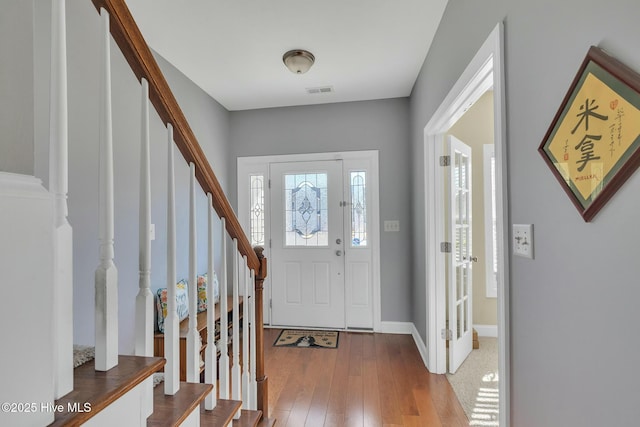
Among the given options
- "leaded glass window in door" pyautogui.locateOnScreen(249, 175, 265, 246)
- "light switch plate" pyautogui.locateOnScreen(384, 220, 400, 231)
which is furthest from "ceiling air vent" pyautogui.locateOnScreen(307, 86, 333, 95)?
"light switch plate" pyautogui.locateOnScreen(384, 220, 400, 231)

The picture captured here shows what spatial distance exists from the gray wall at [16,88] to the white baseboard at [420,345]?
9.22 feet

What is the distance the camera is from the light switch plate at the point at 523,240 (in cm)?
101

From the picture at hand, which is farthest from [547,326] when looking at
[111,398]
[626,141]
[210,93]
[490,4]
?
[210,93]

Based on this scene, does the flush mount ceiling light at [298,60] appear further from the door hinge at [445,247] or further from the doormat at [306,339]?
the doormat at [306,339]

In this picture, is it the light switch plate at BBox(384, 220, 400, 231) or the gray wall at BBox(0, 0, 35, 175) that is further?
the light switch plate at BBox(384, 220, 400, 231)

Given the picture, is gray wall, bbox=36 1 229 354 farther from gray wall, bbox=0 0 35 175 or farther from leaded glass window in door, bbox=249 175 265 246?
gray wall, bbox=0 0 35 175

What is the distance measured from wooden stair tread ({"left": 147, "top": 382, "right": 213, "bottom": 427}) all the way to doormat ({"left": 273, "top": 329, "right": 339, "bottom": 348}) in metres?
2.09

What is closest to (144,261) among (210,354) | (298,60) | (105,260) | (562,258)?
(105,260)

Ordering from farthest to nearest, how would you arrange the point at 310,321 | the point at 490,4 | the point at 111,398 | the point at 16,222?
the point at 310,321 < the point at 490,4 < the point at 111,398 < the point at 16,222

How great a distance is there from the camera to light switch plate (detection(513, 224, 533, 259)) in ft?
3.31

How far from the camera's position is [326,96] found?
10.7ft

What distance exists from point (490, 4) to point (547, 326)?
129 cm

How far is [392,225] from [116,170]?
259 centimetres

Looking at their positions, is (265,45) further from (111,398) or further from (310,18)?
(111,398)
